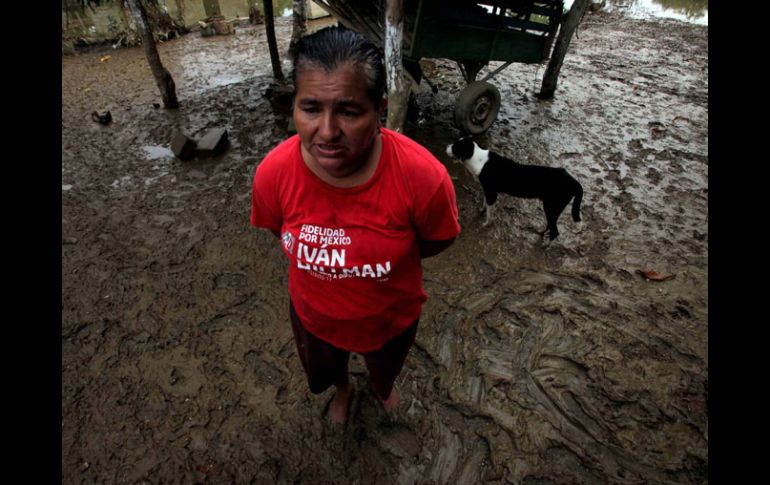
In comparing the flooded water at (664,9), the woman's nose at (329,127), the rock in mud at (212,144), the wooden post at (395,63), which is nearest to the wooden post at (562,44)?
the wooden post at (395,63)

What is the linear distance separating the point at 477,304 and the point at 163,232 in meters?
3.16

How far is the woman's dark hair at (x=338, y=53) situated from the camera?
1.05m

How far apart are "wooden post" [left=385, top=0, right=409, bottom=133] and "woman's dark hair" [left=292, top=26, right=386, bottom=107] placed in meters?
2.54

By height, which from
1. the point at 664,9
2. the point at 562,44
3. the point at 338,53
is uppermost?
the point at 664,9

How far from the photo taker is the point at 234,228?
12.6ft

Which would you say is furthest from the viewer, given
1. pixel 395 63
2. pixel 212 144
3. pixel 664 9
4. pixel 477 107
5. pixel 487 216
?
pixel 664 9

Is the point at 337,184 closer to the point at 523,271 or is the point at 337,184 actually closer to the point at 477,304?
the point at 477,304

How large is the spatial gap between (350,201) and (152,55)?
627cm

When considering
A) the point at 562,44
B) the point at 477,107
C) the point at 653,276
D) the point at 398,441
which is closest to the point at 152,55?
the point at 477,107

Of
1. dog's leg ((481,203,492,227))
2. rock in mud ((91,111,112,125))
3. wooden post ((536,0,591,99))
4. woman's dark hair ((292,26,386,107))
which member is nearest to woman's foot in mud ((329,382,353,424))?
woman's dark hair ((292,26,386,107))

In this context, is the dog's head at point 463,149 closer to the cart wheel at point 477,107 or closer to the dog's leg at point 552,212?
the dog's leg at point 552,212

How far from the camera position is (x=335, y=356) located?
1.77 m

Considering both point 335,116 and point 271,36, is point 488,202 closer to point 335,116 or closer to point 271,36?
point 335,116

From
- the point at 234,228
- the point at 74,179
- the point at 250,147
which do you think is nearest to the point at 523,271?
the point at 234,228
